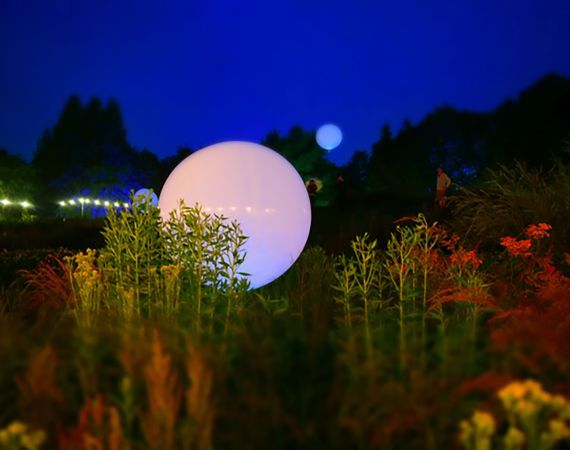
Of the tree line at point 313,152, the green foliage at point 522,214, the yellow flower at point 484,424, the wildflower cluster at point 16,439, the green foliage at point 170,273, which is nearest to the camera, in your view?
the yellow flower at point 484,424

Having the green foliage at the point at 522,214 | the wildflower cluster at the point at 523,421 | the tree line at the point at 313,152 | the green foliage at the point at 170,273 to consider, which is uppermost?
the tree line at the point at 313,152

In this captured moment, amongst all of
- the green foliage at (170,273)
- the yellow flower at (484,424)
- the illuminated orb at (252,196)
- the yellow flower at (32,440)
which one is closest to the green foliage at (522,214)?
the illuminated orb at (252,196)

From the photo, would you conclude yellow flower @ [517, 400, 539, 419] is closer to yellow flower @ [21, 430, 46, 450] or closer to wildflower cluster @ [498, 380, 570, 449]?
wildflower cluster @ [498, 380, 570, 449]

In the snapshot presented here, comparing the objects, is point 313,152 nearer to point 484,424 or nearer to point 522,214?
point 522,214

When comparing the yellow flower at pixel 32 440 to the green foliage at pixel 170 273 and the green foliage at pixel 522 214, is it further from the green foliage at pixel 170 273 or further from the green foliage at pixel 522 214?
the green foliage at pixel 522 214

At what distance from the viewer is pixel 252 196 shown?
15.7 feet

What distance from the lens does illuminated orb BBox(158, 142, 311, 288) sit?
477cm

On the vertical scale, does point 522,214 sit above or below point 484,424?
above

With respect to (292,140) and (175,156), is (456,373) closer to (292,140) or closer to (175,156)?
(292,140)

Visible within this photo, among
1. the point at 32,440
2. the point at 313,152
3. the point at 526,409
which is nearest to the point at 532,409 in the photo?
the point at 526,409

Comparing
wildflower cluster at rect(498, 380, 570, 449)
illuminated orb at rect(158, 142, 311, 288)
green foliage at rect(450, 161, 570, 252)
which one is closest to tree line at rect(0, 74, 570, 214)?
green foliage at rect(450, 161, 570, 252)

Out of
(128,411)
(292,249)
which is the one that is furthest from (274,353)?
(292,249)

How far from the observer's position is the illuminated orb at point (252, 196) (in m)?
4.77

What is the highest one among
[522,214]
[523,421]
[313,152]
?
[313,152]
